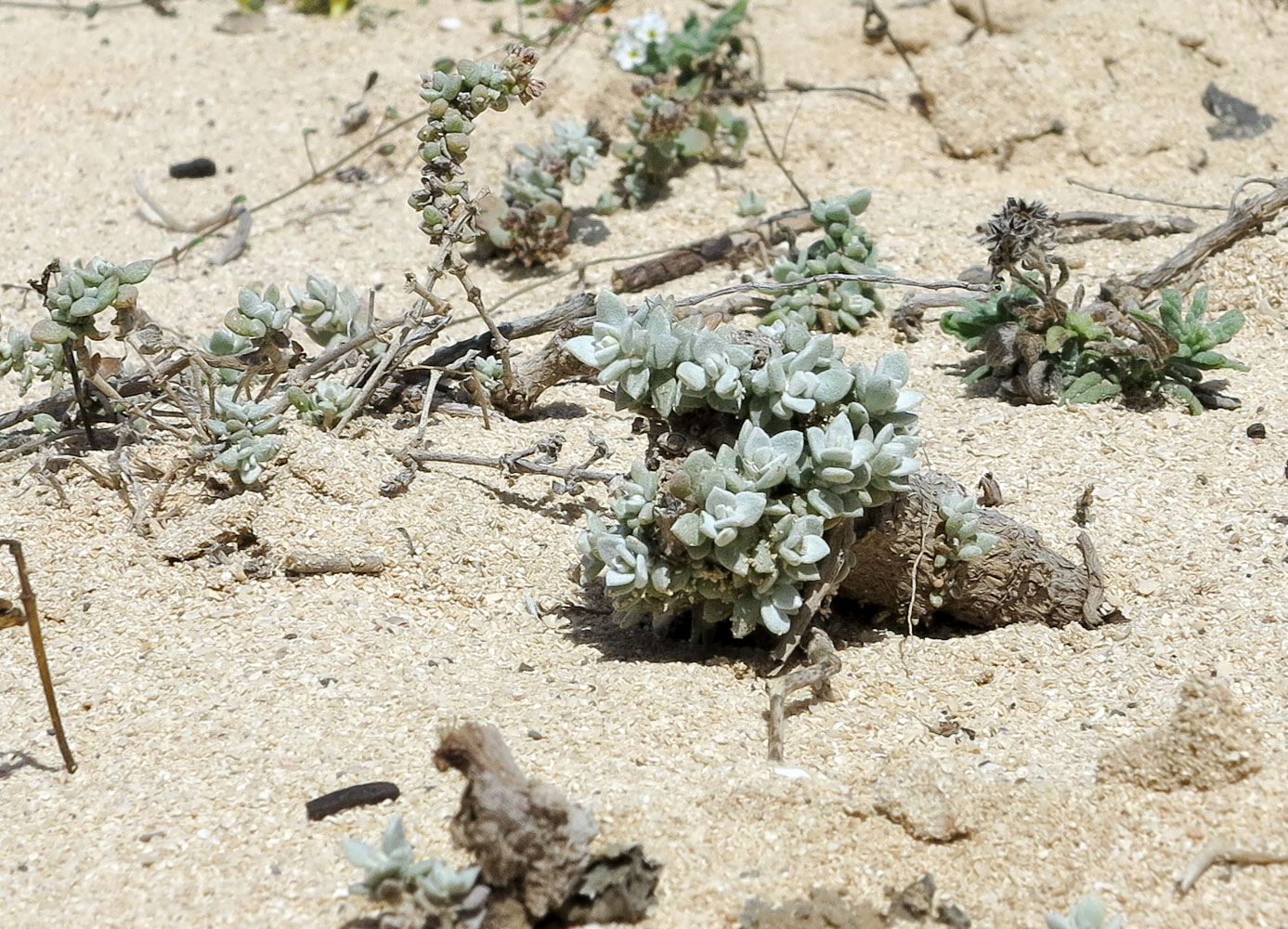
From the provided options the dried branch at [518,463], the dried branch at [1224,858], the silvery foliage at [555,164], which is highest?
the dried branch at [1224,858]

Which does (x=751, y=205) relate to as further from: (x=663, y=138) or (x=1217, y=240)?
(x=1217, y=240)

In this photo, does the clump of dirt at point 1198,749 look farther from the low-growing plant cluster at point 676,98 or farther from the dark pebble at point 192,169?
the dark pebble at point 192,169

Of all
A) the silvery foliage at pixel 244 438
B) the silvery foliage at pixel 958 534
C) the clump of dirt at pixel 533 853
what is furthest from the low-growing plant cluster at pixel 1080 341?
the clump of dirt at pixel 533 853

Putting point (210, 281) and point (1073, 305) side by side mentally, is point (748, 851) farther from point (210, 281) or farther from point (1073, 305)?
point (210, 281)

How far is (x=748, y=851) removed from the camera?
85.1 inches

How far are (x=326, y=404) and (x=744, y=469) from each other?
137 cm

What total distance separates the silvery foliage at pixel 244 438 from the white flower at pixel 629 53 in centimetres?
313

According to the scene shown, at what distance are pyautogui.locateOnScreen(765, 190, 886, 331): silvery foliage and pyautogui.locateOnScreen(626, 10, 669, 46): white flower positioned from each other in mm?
1916

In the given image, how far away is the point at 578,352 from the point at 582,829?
39.7 inches

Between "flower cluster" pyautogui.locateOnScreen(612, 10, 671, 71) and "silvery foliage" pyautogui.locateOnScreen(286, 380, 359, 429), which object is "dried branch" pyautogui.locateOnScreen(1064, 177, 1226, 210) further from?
"silvery foliage" pyautogui.locateOnScreen(286, 380, 359, 429)

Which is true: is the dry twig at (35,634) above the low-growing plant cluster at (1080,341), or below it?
above

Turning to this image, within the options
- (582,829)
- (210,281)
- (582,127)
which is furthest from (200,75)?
(582,829)

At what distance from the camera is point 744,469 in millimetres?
2578

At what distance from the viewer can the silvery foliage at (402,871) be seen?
191cm
